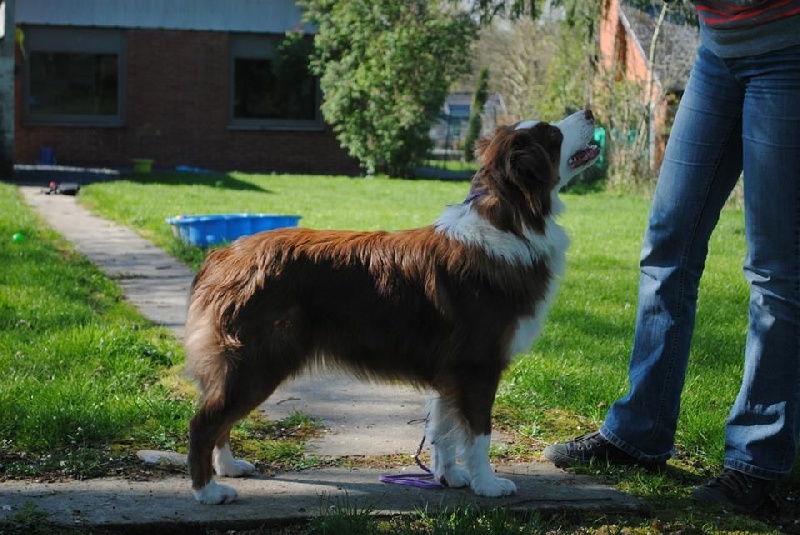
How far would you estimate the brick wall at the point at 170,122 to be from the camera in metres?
26.6

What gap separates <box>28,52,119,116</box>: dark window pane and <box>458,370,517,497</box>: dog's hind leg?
81.9 ft

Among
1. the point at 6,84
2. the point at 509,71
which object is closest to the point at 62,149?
the point at 6,84

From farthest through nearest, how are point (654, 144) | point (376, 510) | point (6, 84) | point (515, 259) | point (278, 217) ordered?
point (654, 144) → point (6, 84) → point (278, 217) → point (515, 259) → point (376, 510)

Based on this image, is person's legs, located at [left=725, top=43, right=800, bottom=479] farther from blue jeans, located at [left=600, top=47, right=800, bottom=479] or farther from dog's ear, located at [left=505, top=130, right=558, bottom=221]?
dog's ear, located at [left=505, top=130, right=558, bottom=221]

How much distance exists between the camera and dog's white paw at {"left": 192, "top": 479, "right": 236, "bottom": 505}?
3674 millimetres

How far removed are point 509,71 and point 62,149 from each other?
509 inches

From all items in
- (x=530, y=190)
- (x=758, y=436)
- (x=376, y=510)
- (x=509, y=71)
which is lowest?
(x=376, y=510)

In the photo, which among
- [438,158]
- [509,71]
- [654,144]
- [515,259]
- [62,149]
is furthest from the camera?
[438,158]

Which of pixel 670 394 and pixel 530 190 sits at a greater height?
pixel 530 190

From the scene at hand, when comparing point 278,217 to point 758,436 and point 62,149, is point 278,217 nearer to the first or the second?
point 758,436

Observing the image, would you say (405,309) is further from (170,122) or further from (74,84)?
(74,84)

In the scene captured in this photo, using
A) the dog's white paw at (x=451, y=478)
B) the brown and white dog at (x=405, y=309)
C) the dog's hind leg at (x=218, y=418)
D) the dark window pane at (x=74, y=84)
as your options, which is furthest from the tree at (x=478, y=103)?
the dog's hind leg at (x=218, y=418)

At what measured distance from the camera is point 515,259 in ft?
13.0

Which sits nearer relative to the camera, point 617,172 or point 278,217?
point 278,217
